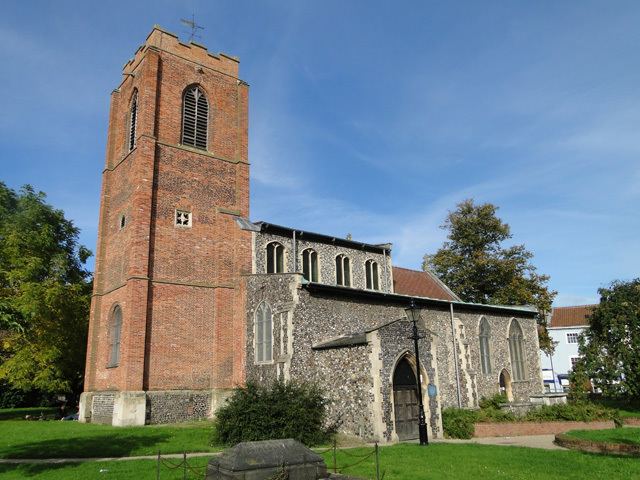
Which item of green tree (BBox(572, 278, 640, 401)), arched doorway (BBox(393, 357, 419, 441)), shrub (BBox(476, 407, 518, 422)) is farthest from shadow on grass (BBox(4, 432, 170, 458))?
green tree (BBox(572, 278, 640, 401))

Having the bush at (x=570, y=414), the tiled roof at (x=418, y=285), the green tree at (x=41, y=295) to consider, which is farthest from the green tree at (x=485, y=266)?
the green tree at (x=41, y=295)

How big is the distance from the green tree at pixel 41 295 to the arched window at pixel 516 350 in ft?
87.7

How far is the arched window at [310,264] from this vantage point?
27644 mm

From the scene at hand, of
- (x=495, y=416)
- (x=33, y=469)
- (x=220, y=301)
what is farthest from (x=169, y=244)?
(x=495, y=416)

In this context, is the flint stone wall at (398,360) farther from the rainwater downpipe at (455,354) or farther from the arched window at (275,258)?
the arched window at (275,258)

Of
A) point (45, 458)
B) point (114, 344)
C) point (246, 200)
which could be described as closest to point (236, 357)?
point (114, 344)

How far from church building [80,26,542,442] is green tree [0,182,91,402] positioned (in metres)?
4.80

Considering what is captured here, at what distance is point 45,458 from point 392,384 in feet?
37.2

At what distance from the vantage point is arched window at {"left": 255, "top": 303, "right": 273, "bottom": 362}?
75.0ft

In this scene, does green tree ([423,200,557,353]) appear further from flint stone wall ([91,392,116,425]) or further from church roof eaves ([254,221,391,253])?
flint stone wall ([91,392,116,425])

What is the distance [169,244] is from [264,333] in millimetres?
6461

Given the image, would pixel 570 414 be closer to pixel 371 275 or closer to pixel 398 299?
pixel 398 299

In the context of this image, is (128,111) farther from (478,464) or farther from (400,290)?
(478,464)

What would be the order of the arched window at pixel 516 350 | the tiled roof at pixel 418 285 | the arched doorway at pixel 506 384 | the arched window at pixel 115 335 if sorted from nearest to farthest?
the arched window at pixel 115 335, the arched doorway at pixel 506 384, the arched window at pixel 516 350, the tiled roof at pixel 418 285
